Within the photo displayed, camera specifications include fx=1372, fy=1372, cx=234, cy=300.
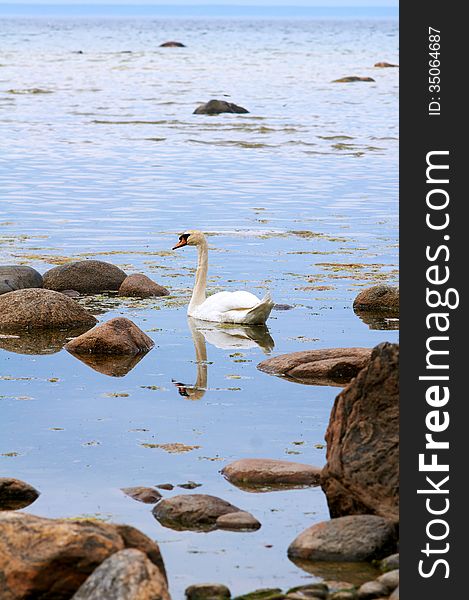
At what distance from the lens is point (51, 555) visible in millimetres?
7094

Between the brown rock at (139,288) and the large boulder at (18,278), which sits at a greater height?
the large boulder at (18,278)

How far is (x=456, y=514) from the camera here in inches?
281

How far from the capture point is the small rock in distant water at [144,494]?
29.8 feet

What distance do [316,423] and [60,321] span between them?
4.56 meters

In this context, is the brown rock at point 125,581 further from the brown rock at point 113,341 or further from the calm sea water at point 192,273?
the brown rock at point 113,341

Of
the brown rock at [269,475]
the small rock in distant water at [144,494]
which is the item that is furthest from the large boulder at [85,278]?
the small rock in distant water at [144,494]

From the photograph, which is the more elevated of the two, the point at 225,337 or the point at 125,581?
the point at 125,581

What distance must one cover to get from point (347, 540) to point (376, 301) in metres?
7.94

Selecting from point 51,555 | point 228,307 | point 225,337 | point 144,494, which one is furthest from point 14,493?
point 228,307

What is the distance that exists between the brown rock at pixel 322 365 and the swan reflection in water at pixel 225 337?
0.76 meters

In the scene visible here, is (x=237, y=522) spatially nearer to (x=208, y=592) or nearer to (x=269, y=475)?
(x=269, y=475)

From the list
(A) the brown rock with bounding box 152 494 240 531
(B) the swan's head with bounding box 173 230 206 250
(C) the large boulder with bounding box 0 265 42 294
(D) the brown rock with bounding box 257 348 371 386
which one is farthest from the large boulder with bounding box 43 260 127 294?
(A) the brown rock with bounding box 152 494 240 531

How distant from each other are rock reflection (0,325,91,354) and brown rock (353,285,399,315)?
10.5ft

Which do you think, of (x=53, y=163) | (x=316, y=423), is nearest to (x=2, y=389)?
(x=316, y=423)
